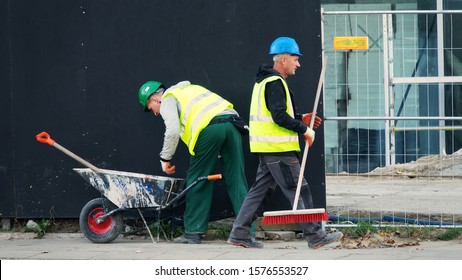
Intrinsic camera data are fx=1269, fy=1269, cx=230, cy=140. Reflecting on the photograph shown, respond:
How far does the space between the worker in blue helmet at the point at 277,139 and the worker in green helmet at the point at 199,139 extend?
39 cm

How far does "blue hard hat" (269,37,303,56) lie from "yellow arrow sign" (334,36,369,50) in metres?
3.06

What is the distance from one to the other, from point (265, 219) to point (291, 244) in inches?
38.3

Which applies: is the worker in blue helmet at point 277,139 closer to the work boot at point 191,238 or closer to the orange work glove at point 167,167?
the work boot at point 191,238

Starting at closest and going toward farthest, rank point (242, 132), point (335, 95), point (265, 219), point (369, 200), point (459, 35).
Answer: point (265, 219), point (242, 132), point (369, 200), point (335, 95), point (459, 35)

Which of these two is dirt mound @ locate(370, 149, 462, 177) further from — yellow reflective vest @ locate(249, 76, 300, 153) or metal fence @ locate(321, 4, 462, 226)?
yellow reflective vest @ locate(249, 76, 300, 153)

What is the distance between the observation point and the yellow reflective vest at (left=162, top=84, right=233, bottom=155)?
37.8 ft

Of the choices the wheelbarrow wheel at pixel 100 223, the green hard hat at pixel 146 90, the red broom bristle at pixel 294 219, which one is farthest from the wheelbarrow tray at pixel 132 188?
the red broom bristle at pixel 294 219

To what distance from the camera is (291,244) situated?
38.3 ft

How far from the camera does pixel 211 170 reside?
11664 mm

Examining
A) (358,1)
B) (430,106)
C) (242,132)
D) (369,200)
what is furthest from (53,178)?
(358,1)

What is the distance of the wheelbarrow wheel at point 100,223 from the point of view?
462 inches

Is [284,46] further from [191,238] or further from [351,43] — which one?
[351,43]

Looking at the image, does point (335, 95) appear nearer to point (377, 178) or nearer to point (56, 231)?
point (377, 178)

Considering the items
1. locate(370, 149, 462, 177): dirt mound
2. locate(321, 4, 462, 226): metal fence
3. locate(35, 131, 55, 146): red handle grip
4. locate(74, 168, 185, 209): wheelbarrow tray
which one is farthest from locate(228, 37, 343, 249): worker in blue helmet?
locate(370, 149, 462, 177): dirt mound
